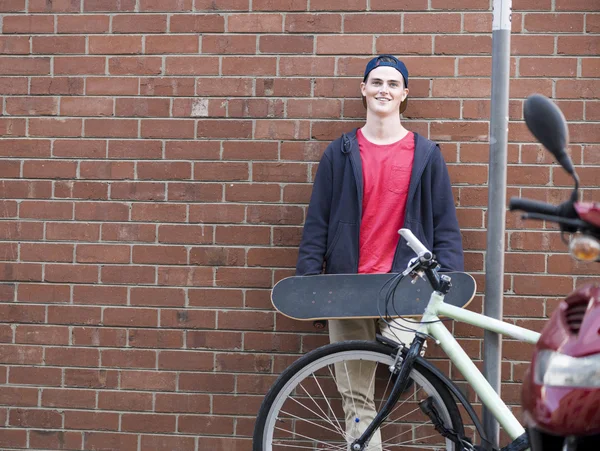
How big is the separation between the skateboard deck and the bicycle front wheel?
240 millimetres

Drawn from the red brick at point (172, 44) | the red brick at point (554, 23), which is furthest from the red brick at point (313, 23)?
the red brick at point (554, 23)

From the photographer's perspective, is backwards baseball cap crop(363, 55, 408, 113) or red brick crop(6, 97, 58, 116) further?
red brick crop(6, 97, 58, 116)

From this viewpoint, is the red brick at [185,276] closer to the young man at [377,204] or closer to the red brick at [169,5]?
the young man at [377,204]

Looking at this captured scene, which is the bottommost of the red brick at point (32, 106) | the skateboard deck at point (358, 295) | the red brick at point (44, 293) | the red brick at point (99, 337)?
the red brick at point (99, 337)

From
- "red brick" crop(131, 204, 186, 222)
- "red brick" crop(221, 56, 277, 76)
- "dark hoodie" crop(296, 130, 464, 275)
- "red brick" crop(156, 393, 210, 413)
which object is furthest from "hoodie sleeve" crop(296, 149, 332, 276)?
"red brick" crop(156, 393, 210, 413)

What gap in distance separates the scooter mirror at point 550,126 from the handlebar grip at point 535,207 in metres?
0.16

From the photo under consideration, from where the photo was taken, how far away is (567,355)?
196 cm

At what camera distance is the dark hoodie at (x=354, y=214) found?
152 inches

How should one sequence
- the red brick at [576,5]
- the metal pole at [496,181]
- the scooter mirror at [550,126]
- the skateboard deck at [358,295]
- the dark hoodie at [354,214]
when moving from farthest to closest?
the red brick at [576,5]
the dark hoodie at [354,214]
the skateboard deck at [358,295]
the metal pole at [496,181]
the scooter mirror at [550,126]

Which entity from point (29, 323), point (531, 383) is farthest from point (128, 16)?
point (531, 383)

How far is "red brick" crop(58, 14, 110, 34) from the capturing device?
14.3 ft

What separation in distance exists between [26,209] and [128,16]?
1199mm

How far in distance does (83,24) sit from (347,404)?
247 centimetres

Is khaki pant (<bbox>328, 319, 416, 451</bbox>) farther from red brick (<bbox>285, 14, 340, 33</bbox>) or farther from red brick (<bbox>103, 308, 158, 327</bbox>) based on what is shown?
red brick (<bbox>285, 14, 340, 33</bbox>)
